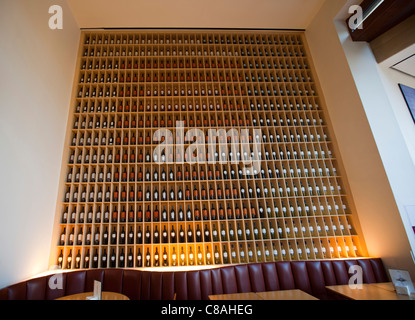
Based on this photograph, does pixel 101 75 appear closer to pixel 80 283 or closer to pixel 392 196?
pixel 80 283

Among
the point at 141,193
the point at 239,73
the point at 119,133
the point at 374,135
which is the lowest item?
the point at 141,193

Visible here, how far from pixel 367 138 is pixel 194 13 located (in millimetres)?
3378

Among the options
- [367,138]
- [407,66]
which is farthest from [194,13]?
[407,66]

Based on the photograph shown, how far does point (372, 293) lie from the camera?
1.96 metres

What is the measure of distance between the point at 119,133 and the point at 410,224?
418 centimetres

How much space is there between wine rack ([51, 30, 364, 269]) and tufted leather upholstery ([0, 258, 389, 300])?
34 cm

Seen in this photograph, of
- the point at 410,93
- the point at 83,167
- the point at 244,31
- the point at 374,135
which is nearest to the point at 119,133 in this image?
the point at 83,167

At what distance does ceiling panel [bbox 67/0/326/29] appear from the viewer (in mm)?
3695

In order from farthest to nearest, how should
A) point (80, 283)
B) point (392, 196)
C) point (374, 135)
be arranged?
1. point (374, 135)
2. point (392, 196)
3. point (80, 283)

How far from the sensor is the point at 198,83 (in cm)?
394

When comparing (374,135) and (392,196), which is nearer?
(392,196)

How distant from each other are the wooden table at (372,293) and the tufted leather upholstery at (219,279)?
62 centimetres

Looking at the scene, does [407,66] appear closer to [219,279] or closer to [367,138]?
[367,138]

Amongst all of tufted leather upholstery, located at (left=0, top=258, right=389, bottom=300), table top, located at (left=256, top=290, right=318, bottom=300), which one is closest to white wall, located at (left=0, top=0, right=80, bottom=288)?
tufted leather upholstery, located at (left=0, top=258, right=389, bottom=300)
